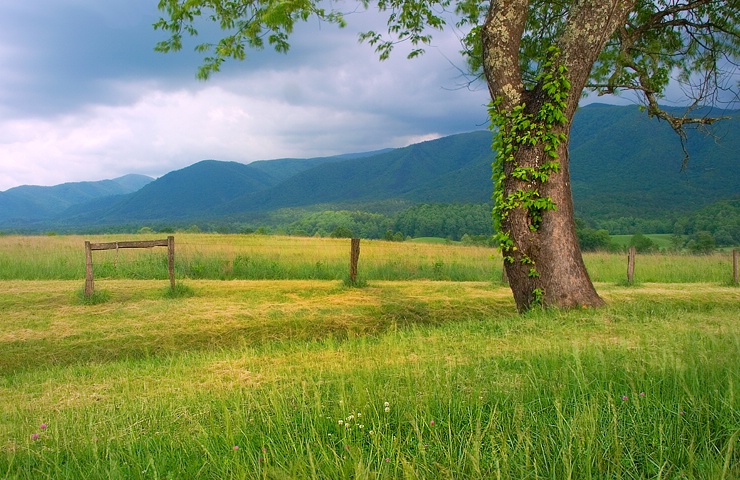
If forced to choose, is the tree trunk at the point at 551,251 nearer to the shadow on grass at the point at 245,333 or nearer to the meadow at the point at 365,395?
the meadow at the point at 365,395

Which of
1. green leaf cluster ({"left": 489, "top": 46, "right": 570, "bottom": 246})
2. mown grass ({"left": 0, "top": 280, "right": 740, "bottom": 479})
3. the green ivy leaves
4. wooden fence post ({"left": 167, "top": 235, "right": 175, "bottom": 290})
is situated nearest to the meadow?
mown grass ({"left": 0, "top": 280, "right": 740, "bottom": 479})

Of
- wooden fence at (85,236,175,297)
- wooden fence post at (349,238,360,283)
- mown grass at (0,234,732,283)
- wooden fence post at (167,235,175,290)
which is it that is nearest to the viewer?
wooden fence at (85,236,175,297)

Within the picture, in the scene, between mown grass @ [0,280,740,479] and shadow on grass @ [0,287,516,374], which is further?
shadow on grass @ [0,287,516,374]

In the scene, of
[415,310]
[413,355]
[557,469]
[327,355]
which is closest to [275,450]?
[557,469]

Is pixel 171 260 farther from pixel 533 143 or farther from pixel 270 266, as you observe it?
pixel 533 143

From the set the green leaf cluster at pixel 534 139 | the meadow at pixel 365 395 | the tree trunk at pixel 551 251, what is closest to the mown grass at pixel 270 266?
the meadow at pixel 365 395

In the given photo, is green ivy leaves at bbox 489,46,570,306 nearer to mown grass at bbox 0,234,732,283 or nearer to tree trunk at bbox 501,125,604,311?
tree trunk at bbox 501,125,604,311

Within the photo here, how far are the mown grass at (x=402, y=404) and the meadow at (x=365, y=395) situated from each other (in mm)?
17

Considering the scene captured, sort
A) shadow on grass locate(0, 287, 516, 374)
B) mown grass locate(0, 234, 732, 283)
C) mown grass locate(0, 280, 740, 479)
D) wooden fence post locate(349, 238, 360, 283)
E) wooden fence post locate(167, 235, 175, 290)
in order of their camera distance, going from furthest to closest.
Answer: mown grass locate(0, 234, 732, 283)
wooden fence post locate(349, 238, 360, 283)
wooden fence post locate(167, 235, 175, 290)
shadow on grass locate(0, 287, 516, 374)
mown grass locate(0, 280, 740, 479)

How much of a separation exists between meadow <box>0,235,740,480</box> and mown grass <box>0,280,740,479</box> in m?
0.02

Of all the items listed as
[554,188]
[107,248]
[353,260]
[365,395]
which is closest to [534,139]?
[554,188]

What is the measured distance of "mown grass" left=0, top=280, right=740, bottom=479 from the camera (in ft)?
8.80

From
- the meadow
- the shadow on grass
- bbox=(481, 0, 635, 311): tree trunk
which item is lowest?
the shadow on grass

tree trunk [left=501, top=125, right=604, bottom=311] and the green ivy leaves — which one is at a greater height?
the green ivy leaves
